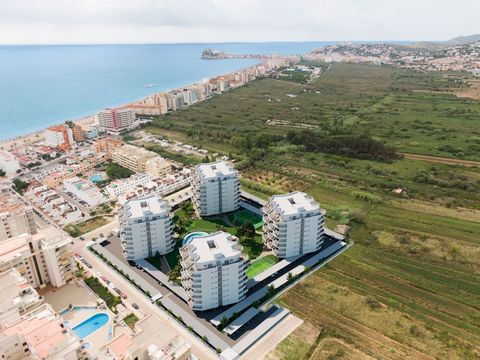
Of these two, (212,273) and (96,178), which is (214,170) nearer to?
(212,273)

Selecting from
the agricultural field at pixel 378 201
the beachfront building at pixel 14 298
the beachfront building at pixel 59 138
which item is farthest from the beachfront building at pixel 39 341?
the beachfront building at pixel 59 138

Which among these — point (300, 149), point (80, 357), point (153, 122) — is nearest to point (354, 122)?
point (300, 149)

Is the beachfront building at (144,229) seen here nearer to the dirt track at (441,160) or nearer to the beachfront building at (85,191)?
the beachfront building at (85,191)

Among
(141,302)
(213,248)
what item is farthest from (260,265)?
(141,302)

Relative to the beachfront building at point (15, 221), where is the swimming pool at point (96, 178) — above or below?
below

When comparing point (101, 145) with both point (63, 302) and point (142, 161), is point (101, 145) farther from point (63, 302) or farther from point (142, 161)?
point (63, 302)

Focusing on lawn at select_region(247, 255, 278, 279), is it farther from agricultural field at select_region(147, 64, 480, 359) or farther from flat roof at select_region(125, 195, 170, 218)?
flat roof at select_region(125, 195, 170, 218)
